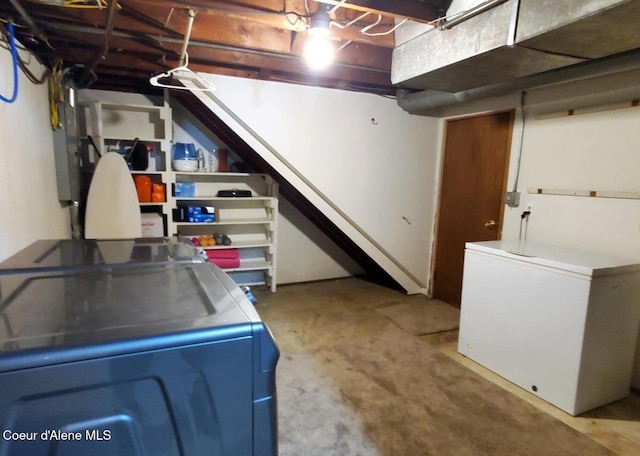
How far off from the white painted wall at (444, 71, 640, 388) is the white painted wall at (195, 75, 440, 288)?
90cm

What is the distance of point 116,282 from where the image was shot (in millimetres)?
1031

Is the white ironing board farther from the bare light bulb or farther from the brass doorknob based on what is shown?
the brass doorknob

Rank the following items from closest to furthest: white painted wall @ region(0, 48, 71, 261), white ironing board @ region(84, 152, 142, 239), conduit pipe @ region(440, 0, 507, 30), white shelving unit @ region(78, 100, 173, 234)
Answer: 1. conduit pipe @ region(440, 0, 507, 30)
2. white painted wall @ region(0, 48, 71, 261)
3. white ironing board @ region(84, 152, 142, 239)
4. white shelving unit @ region(78, 100, 173, 234)

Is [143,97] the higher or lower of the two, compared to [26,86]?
higher

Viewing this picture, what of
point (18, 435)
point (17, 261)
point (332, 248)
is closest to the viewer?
point (18, 435)

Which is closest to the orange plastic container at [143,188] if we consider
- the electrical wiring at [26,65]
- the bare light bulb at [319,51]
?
the electrical wiring at [26,65]

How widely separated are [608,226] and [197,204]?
344 centimetres

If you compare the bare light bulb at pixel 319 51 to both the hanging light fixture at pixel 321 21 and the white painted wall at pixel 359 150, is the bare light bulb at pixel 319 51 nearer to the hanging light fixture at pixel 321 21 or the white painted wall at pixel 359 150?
the hanging light fixture at pixel 321 21

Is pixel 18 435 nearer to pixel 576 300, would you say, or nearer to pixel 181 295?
pixel 181 295

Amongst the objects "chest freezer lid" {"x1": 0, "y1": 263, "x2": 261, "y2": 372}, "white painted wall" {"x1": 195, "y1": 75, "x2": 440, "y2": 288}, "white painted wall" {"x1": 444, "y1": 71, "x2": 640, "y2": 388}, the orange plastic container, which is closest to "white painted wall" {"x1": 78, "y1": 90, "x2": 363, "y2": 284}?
the orange plastic container

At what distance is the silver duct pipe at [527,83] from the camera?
6.77 feet

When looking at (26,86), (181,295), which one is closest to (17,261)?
(181,295)

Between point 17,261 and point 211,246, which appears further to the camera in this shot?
point 211,246

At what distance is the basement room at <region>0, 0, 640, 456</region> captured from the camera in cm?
74
